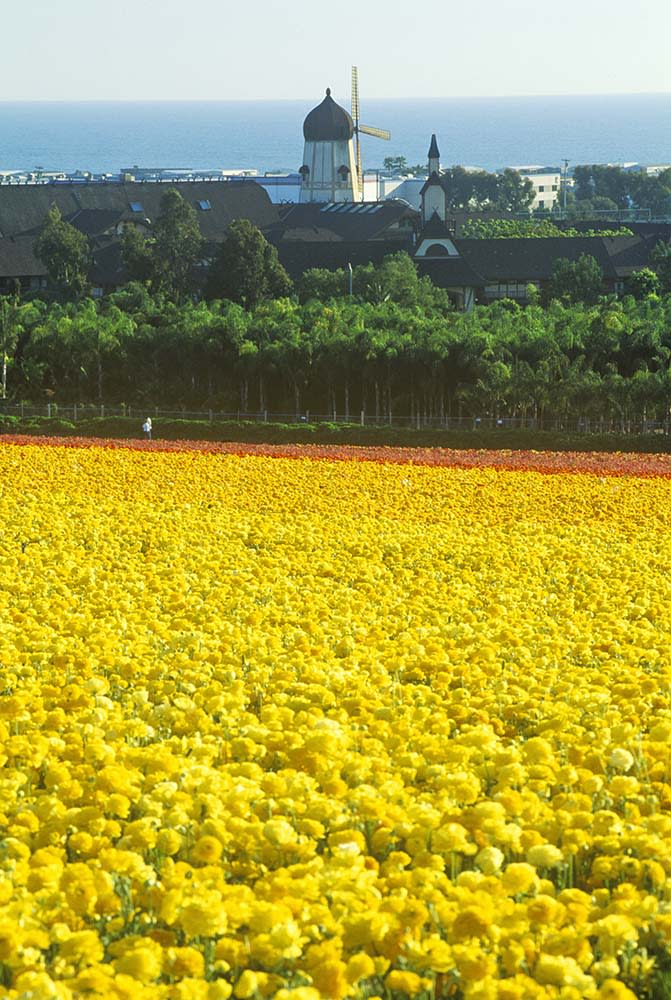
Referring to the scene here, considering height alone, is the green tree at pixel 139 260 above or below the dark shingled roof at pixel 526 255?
below

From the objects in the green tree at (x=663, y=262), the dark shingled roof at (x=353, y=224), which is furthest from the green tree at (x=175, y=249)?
the green tree at (x=663, y=262)

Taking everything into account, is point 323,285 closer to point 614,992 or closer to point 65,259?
point 65,259

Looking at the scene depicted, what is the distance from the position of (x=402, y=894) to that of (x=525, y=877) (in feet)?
2.09

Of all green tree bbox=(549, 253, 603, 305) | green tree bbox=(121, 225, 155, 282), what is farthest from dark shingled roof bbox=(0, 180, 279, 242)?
green tree bbox=(549, 253, 603, 305)

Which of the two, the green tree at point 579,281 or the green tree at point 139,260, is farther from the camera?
the green tree at point 579,281

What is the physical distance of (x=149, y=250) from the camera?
7475 centimetres

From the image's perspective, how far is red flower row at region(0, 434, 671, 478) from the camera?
31.3m

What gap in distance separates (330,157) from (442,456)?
359 ft

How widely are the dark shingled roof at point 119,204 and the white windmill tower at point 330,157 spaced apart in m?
22.4

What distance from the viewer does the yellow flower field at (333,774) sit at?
7.04 metres

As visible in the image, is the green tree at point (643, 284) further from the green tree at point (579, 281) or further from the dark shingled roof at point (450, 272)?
the dark shingled roof at point (450, 272)

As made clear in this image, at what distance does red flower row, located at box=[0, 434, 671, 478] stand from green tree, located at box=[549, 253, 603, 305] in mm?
50126

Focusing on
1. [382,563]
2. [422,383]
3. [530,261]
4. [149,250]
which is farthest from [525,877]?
[530,261]

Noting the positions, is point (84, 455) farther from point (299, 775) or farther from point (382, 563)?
point (299, 775)
